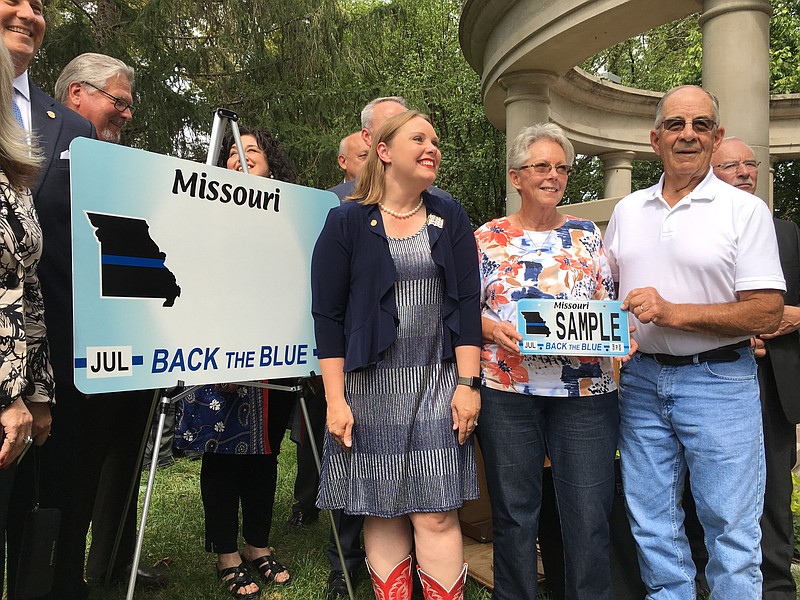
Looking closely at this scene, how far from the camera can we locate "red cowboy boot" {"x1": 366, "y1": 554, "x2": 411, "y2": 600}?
8.28 feet

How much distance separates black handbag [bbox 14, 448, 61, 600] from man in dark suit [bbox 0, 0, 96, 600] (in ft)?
1.09

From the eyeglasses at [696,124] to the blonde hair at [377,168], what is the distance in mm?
948

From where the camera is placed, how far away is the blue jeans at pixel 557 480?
2559 mm

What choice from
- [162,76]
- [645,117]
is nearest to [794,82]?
[645,117]

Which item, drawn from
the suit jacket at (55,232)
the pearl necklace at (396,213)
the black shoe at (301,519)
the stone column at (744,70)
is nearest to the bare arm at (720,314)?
the pearl necklace at (396,213)

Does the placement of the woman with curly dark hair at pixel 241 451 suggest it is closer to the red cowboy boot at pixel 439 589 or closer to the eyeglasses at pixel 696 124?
the red cowboy boot at pixel 439 589

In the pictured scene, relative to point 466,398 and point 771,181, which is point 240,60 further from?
point 466,398

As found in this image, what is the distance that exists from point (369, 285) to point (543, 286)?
27.9 inches

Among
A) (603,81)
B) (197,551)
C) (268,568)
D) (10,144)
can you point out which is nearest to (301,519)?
(197,551)

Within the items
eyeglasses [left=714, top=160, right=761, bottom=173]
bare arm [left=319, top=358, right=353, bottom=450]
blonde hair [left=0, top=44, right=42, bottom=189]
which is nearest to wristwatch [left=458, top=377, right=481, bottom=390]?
bare arm [left=319, top=358, right=353, bottom=450]

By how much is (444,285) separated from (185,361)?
102 centimetres

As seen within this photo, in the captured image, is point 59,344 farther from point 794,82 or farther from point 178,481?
point 794,82

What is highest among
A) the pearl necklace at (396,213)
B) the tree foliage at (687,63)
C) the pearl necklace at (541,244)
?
the tree foliage at (687,63)

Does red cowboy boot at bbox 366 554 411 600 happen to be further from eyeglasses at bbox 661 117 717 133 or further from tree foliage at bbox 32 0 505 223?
tree foliage at bbox 32 0 505 223
